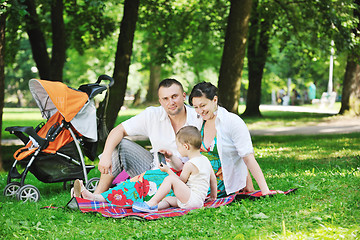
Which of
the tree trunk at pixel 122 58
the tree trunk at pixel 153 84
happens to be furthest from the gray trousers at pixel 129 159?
the tree trunk at pixel 153 84

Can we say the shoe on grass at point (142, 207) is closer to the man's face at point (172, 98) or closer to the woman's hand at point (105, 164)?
the woman's hand at point (105, 164)

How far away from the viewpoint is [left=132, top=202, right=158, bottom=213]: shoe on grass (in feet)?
16.1

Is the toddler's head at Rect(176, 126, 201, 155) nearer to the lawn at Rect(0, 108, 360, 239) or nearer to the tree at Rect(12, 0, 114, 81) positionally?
the lawn at Rect(0, 108, 360, 239)

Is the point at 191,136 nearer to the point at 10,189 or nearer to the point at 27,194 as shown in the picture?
the point at 27,194

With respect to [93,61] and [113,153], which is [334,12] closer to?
[113,153]

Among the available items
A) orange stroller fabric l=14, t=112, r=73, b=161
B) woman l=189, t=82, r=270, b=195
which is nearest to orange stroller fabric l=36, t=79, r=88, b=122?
orange stroller fabric l=14, t=112, r=73, b=161

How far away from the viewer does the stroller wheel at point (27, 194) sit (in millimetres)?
6027

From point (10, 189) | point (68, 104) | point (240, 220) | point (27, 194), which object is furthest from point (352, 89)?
point (240, 220)

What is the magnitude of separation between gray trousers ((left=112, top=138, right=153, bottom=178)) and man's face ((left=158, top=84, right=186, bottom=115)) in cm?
60

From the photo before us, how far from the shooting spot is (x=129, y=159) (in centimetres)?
566

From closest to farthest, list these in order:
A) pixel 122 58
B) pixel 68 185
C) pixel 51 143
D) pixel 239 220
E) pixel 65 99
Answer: pixel 239 220 < pixel 65 99 < pixel 51 143 < pixel 68 185 < pixel 122 58

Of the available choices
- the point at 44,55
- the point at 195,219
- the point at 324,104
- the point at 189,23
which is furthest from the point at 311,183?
the point at 324,104

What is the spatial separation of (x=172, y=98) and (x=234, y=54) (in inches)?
269

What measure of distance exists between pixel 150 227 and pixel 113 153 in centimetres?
143
